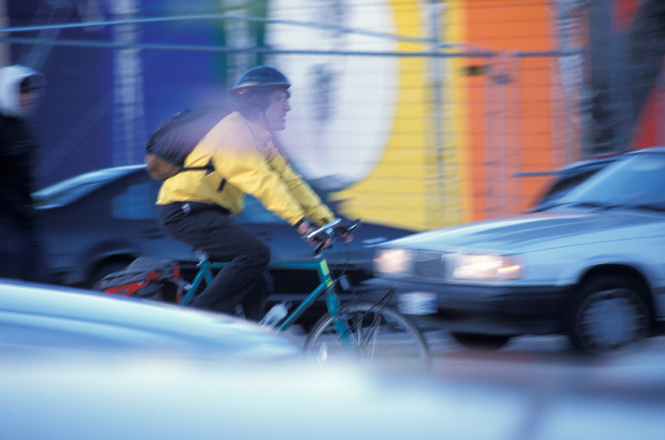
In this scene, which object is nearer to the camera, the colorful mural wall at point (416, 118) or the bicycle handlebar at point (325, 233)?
the bicycle handlebar at point (325, 233)

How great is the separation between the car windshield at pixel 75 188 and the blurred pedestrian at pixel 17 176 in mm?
1652

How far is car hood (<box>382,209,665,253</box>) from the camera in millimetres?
5227

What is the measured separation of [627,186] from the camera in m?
5.91

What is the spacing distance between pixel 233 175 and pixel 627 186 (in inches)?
113

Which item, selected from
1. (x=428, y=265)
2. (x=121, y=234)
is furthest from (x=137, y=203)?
(x=428, y=265)

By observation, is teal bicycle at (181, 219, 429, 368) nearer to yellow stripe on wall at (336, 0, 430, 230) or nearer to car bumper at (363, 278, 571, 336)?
car bumper at (363, 278, 571, 336)

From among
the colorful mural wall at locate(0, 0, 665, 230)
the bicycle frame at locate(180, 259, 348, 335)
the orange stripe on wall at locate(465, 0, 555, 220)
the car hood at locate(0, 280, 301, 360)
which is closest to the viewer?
the car hood at locate(0, 280, 301, 360)

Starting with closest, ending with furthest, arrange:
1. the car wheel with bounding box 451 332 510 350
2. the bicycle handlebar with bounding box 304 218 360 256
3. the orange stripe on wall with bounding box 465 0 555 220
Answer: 1. the bicycle handlebar with bounding box 304 218 360 256
2. the car wheel with bounding box 451 332 510 350
3. the orange stripe on wall with bounding box 465 0 555 220

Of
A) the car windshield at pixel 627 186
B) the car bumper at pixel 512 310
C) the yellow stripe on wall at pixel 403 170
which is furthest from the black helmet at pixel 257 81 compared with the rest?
the yellow stripe on wall at pixel 403 170

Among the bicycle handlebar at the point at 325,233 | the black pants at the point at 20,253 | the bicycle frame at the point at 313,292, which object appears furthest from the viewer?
the black pants at the point at 20,253

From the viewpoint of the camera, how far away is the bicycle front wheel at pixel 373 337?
4.39m

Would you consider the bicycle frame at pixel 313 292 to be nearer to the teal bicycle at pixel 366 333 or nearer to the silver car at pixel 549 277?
the teal bicycle at pixel 366 333

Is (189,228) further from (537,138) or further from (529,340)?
(537,138)

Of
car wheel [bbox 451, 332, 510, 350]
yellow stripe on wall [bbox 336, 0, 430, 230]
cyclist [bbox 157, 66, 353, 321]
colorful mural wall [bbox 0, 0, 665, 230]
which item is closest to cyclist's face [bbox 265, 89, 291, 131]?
cyclist [bbox 157, 66, 353, 321]
